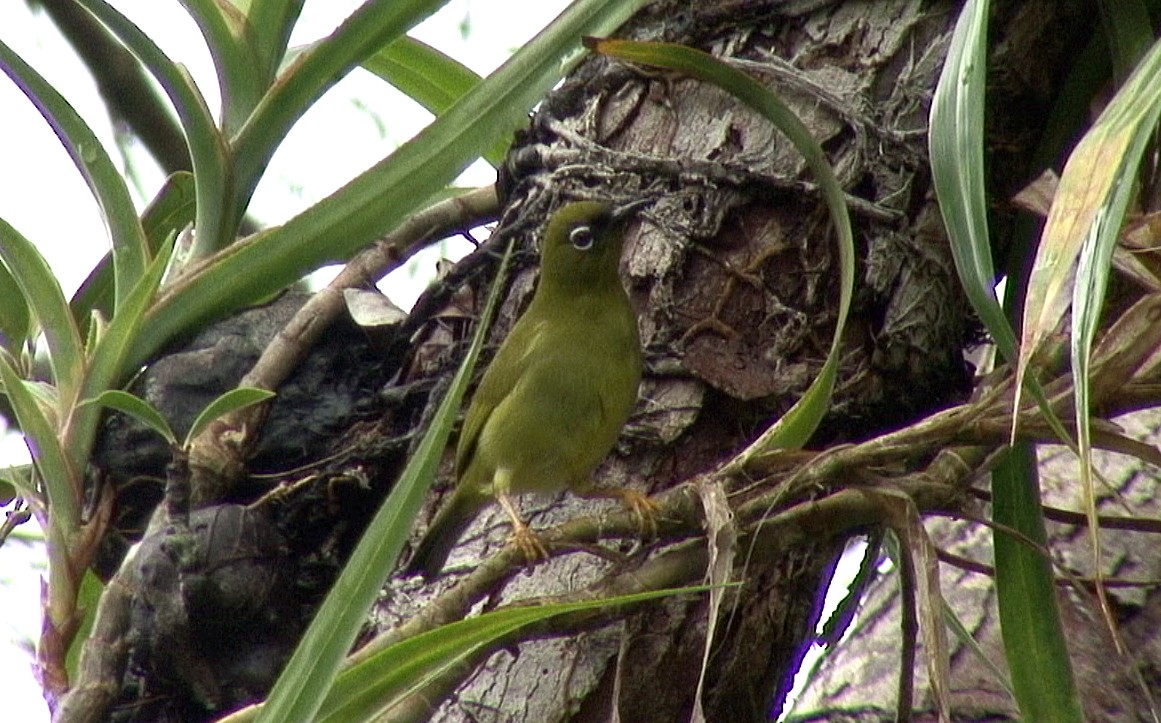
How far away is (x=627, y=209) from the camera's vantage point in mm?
2977

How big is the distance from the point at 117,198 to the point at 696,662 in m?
1.43

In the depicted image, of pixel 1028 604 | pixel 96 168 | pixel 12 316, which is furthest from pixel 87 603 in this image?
pixel 1028 604

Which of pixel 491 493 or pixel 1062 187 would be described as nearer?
pixel 1062 187

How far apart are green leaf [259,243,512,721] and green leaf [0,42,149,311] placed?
1143mm

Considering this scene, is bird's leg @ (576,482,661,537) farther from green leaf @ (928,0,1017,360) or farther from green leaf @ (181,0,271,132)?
green leaf @ (181,0,271,132)

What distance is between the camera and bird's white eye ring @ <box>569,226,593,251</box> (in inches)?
123

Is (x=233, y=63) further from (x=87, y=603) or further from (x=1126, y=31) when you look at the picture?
(x=1126, y=31)

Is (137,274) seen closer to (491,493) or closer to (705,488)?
(491,493)

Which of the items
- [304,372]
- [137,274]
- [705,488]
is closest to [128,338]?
[137,274]

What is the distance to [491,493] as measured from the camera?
309 cm

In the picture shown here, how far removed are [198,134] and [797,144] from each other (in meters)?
1.22

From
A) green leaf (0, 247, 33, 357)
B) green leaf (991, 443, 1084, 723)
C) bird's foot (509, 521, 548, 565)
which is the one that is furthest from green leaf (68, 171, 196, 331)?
green leaf (991, 443, 1084, 723)

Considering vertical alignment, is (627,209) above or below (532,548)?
above

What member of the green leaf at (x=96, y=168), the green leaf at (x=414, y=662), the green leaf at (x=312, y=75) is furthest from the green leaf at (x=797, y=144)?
the green leaf at (x=96, y=168)
